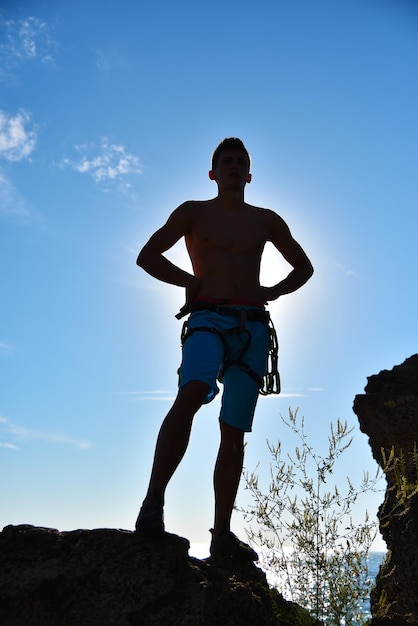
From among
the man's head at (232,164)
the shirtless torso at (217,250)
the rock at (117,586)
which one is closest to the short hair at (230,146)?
the man's head at (232,164)

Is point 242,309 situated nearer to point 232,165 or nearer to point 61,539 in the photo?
point 232,165

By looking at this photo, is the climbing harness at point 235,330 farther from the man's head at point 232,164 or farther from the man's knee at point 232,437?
the man's head at point 232,164

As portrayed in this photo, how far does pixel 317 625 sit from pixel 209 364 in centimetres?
161

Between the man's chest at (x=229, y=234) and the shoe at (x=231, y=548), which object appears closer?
the shoe at (x=231, y=548)

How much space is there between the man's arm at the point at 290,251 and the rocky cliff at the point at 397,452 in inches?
65.2

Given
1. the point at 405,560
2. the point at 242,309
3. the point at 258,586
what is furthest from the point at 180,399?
the point at 405,560

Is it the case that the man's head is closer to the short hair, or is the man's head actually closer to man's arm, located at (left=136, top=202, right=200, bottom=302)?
the short hair

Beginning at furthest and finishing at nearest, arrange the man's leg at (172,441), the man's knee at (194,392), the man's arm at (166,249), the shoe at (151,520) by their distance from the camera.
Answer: the man's arm at (166,249) → the man's knee at (194,392) → the man's leg at (172,441) → the shoe at (151,520)

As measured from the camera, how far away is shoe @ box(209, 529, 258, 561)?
3.78m

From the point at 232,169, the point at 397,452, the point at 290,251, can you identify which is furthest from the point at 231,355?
the point at 397,452

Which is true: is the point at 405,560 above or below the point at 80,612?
above

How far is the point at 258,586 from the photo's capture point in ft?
10.9

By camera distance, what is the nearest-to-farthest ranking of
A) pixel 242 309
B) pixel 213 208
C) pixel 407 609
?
1. pixel 242 309
2. pixel 213 208
3. pixel 407 609

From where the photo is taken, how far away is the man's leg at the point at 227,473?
3934 mm
